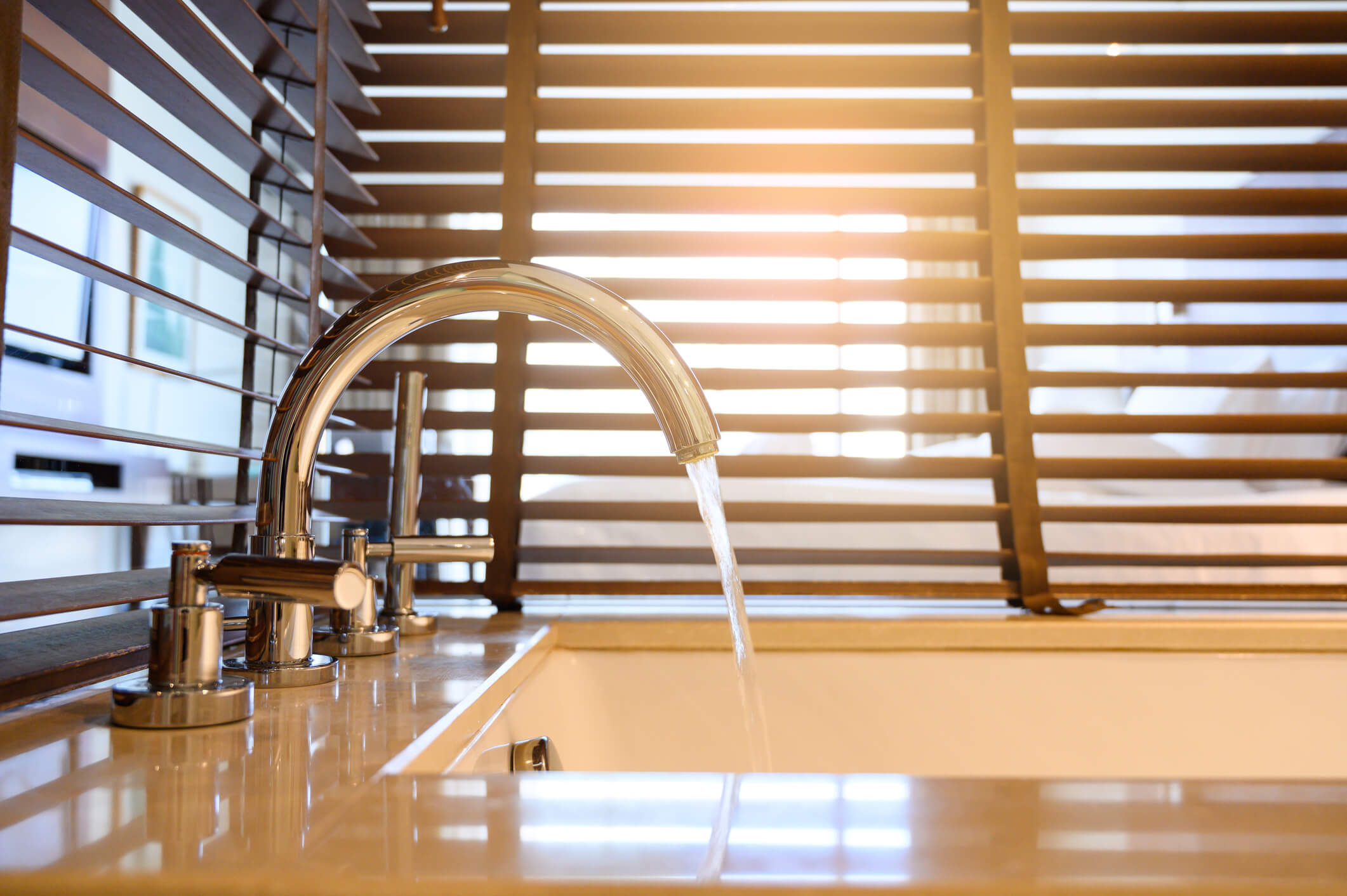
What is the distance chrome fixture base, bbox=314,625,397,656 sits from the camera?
72cm

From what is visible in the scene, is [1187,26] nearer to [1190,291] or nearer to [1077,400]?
[1190,291]

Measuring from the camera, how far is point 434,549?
Answer: 0.71 metres

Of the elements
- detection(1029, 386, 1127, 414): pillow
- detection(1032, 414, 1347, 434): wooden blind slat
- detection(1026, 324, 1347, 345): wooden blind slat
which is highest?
detection(1029, 386, 1127, 414): pillow

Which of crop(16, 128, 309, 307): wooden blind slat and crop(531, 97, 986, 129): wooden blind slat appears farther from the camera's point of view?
crop(531, 97, 986, 129): wooden blind slat

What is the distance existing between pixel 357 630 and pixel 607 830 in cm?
47

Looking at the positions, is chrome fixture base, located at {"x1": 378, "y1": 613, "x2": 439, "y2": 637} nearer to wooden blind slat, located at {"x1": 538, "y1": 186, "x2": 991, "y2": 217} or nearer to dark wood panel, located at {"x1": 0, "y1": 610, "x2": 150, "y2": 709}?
dark wood panel, located at {"x1": 0, "y1": 610, "x2": 150, "y2": 709}

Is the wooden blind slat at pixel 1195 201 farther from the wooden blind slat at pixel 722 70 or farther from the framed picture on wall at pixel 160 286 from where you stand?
the framed picture on wall at pixel 160 286

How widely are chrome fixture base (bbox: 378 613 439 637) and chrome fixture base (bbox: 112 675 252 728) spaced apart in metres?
0.35

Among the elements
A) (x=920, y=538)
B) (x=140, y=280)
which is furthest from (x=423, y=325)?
(x=920, y=538)

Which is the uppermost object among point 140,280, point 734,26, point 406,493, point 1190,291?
point 734,26

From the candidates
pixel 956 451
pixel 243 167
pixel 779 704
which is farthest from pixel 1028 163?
pixel 243 167

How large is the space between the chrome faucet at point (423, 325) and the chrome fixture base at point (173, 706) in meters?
0.09

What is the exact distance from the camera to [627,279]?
3.67 feet

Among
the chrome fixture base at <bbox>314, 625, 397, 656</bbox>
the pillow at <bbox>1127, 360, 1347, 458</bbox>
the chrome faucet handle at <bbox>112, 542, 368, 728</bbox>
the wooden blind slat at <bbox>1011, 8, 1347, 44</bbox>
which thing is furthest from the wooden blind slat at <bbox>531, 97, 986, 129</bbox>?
the pillow at <bbox>1127, 360, 1347, 458</bbox>
